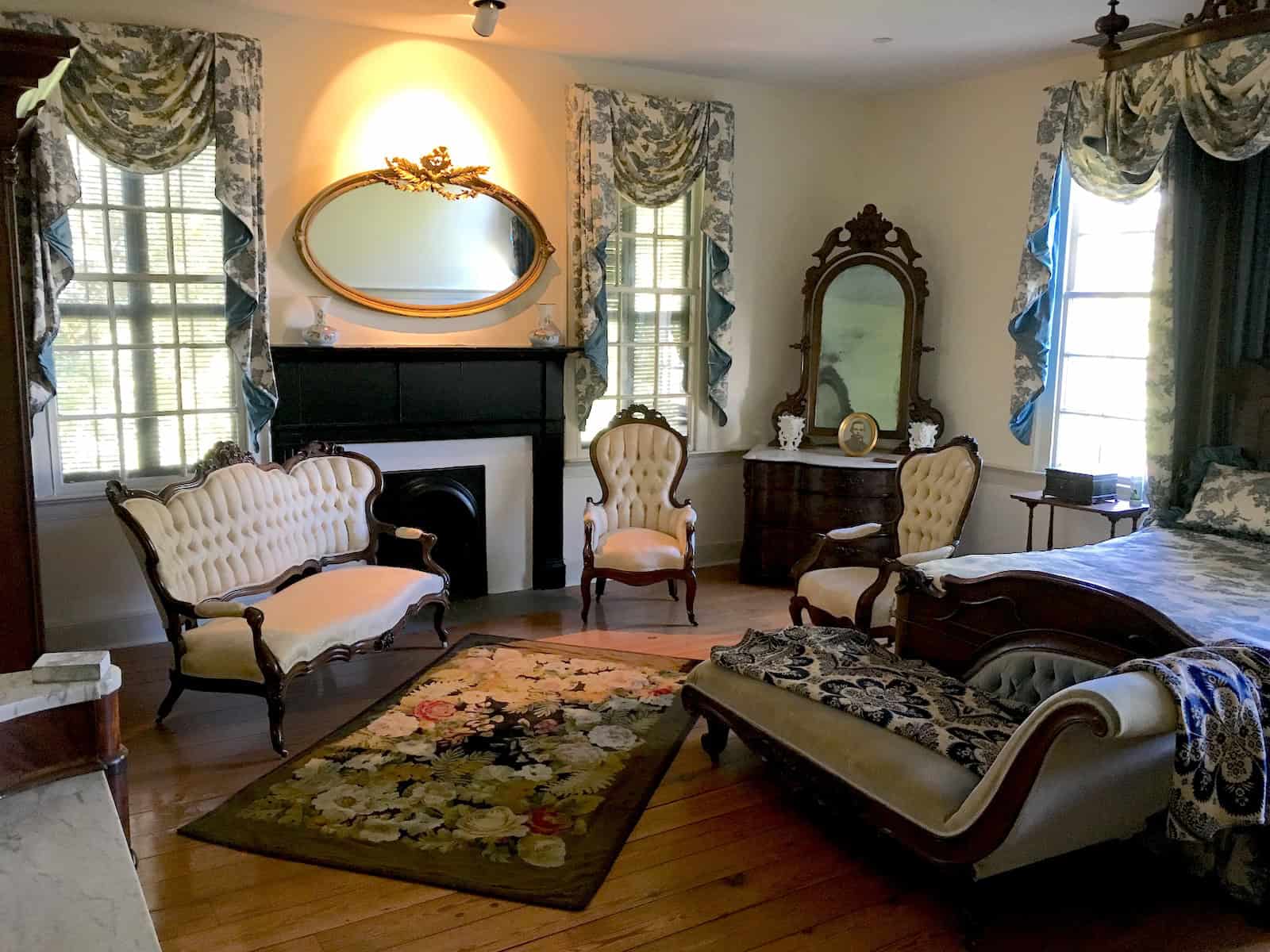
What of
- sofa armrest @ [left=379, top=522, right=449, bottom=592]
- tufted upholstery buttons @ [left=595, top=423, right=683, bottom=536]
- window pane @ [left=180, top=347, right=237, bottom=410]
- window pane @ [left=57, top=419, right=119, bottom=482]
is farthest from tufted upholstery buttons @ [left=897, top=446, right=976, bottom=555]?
window pane @ [left=57, top=419, right=119, bottom=482]

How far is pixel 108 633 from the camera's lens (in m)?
4.76

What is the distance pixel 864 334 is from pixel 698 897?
424 centimetres

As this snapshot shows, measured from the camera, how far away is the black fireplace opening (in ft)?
17.7

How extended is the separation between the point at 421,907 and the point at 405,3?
3.93m

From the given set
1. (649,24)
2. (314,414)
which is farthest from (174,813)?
(649,24)

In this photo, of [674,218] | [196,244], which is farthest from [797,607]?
[196,244]

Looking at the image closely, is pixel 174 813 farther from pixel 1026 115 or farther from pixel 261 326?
pixel 1026 115

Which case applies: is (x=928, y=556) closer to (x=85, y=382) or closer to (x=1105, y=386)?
(x=1105, y=386)

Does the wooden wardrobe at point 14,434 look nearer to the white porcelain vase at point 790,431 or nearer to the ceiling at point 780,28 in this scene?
the ceiling at point 780,28

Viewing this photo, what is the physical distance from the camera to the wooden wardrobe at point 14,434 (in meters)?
3.13

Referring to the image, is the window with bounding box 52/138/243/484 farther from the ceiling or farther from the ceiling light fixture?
the ceiling light fixture

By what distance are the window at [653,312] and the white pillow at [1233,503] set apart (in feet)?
9.74

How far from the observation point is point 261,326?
4.88 m

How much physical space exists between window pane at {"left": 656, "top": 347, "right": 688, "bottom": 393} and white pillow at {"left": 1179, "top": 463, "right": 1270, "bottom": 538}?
299cm
